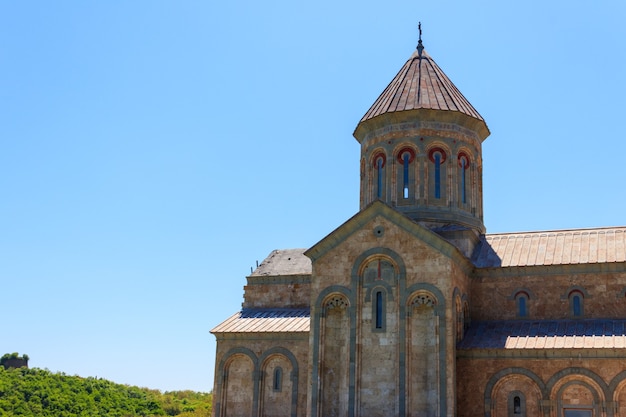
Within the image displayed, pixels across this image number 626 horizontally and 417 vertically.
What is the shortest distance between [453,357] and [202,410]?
106 ft

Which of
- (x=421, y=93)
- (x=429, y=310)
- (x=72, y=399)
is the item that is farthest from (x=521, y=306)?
(x=72, y=399)

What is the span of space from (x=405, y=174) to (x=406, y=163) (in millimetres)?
466

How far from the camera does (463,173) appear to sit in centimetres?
2902

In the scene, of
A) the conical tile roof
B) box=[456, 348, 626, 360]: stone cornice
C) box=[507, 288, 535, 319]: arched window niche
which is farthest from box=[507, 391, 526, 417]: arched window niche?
the conical tile roof

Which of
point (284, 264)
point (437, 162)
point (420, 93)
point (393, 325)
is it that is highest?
point (420, 93)

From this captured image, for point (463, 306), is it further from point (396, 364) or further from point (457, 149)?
point (457, 149)

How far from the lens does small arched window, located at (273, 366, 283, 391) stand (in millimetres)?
26497

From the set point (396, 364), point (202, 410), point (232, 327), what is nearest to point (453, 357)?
point (396, 364)

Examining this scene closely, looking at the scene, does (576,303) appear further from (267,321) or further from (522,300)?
(267,321)

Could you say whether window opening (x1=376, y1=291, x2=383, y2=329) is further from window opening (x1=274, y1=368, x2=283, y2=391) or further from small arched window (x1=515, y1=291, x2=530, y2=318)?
small arched window (x1=515, y1=291, x2=530, y2=318)

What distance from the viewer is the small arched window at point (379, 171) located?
94.7 ft

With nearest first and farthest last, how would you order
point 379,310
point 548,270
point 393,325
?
point 393,325 < point 379,310 < point 548,270

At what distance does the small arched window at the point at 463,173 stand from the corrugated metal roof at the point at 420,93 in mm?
1769

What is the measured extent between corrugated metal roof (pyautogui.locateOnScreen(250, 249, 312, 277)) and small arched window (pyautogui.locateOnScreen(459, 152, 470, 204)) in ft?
23.4
